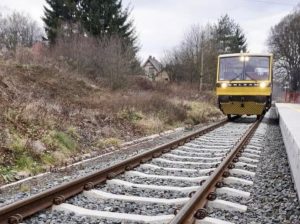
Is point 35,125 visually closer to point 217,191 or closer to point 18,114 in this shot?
point 18,114

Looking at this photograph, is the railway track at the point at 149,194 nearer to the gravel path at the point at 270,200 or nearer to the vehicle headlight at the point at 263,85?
the gravel path at the point at 270,200

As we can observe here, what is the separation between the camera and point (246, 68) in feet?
Answer: 66.5

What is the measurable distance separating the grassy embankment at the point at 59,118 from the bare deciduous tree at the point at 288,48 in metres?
64.0

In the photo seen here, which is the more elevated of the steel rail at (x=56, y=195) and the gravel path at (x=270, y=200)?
the steel rail at (x=56, y=195)

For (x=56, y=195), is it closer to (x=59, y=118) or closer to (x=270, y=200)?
(x=270, y=200)

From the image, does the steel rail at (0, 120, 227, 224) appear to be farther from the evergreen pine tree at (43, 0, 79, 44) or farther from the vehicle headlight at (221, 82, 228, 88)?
the evergreen pine tree at (43, 0, 79, 44)

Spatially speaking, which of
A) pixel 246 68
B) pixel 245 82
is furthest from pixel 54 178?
pixel 246 68

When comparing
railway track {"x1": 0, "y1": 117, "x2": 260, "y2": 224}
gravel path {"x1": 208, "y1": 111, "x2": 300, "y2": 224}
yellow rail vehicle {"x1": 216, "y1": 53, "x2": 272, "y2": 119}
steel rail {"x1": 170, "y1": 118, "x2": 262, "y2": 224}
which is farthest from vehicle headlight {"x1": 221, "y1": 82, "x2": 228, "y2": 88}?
steel rail {"x1": 170, "y1": 118, "x2": 262, "y2": 224}

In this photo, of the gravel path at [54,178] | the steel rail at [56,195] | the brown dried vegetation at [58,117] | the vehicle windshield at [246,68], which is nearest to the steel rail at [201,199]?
the steel rail at [56,195]

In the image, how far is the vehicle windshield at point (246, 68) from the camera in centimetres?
2008

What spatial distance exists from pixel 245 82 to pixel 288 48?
67.6 metres

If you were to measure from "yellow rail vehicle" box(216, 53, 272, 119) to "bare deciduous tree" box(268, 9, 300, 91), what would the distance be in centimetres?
6412

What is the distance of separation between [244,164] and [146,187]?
2.96 m

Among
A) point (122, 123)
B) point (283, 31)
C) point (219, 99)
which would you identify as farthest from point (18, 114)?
point (283, 31)
